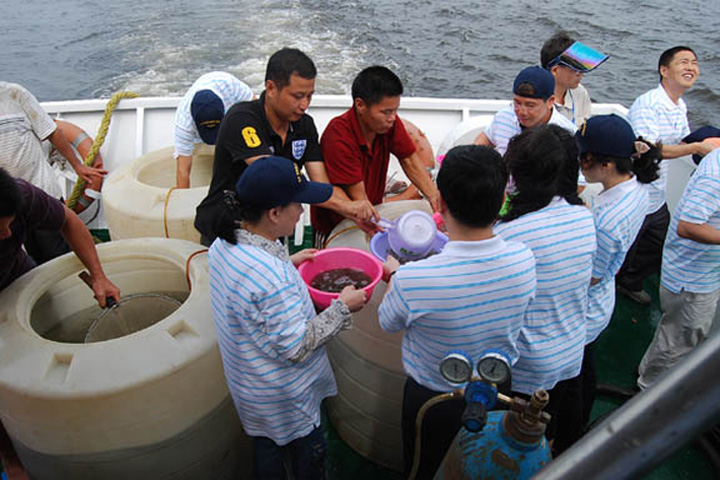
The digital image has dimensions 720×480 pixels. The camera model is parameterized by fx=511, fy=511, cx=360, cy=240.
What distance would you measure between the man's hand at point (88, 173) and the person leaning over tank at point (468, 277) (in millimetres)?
3252

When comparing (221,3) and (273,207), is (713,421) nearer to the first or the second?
(273,207)

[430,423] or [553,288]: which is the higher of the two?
[553,288]

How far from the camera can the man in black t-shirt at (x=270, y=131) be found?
7.79 feet

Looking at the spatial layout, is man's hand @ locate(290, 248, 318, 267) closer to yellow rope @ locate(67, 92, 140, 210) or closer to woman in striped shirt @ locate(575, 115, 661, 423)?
woman in striped shirt @ locate(575, 115, 661, 423)

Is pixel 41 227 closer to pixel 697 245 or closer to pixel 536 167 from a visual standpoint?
pixel 536 167

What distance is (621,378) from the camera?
317cm

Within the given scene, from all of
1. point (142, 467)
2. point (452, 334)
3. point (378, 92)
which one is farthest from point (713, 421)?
point (378, 92)

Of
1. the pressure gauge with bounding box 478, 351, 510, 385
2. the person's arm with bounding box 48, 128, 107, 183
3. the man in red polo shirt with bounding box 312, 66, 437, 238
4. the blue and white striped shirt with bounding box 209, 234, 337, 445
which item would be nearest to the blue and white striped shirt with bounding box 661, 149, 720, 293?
the man in red polo shirt with bounding box 312, 66, 437, 238

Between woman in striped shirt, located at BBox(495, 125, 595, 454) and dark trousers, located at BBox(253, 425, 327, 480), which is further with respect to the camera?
dark trousers, located at BBox(253, 425, 327, 480)

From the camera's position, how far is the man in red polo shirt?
2.45 meters

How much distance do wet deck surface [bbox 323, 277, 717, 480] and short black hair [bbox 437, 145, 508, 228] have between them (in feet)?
3.98

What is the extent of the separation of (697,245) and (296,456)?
2.17m

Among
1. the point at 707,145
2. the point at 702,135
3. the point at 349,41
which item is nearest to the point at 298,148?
the point at 707,145

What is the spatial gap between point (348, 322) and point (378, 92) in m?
1.20
